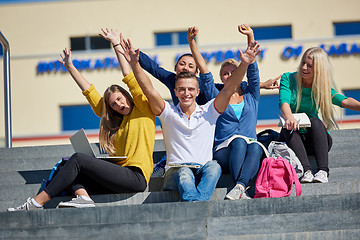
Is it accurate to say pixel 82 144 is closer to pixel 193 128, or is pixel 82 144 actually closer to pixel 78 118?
pixel 193 128

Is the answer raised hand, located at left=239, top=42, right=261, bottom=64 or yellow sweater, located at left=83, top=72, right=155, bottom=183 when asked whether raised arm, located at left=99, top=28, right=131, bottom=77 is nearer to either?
yellow sweater, located at left=83, top=72, right=155, bottom=183

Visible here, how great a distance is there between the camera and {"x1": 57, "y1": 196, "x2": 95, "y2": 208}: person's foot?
170 inches

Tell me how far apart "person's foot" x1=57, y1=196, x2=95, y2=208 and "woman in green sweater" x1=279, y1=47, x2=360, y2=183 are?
1.78m

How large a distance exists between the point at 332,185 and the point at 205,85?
4.56 ft

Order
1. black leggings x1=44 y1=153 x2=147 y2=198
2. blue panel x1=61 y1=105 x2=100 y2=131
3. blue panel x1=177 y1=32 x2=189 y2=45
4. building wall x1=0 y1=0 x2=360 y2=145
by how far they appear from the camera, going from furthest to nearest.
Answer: blue panel x1=177 y1=32 x2=189 y2=45
building wall x1=0 y1=0 x2=360 y2=145
blue panel x1=61 y1=105 x2=100 y2=131
black leggings x1=44 y1=153 x2=147 y2=198

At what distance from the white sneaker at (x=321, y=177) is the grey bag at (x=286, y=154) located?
13cm

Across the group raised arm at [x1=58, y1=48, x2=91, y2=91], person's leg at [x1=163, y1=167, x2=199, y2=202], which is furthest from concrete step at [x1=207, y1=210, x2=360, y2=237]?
raised arm at [x1=58, y1=48, x2=91, y2=91]

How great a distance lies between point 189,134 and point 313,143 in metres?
1.08

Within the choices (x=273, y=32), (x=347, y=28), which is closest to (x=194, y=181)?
(x=273, y=32)

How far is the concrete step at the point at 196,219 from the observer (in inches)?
144

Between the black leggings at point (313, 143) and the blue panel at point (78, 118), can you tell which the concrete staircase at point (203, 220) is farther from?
the blue panel at point (78, 118)

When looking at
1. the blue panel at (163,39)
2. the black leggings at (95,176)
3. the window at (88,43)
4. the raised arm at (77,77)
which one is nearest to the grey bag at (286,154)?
the black leggings at (95,176)

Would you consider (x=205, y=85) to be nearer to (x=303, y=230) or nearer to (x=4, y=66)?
(x=303, y=230)

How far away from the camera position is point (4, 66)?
7.31 m
